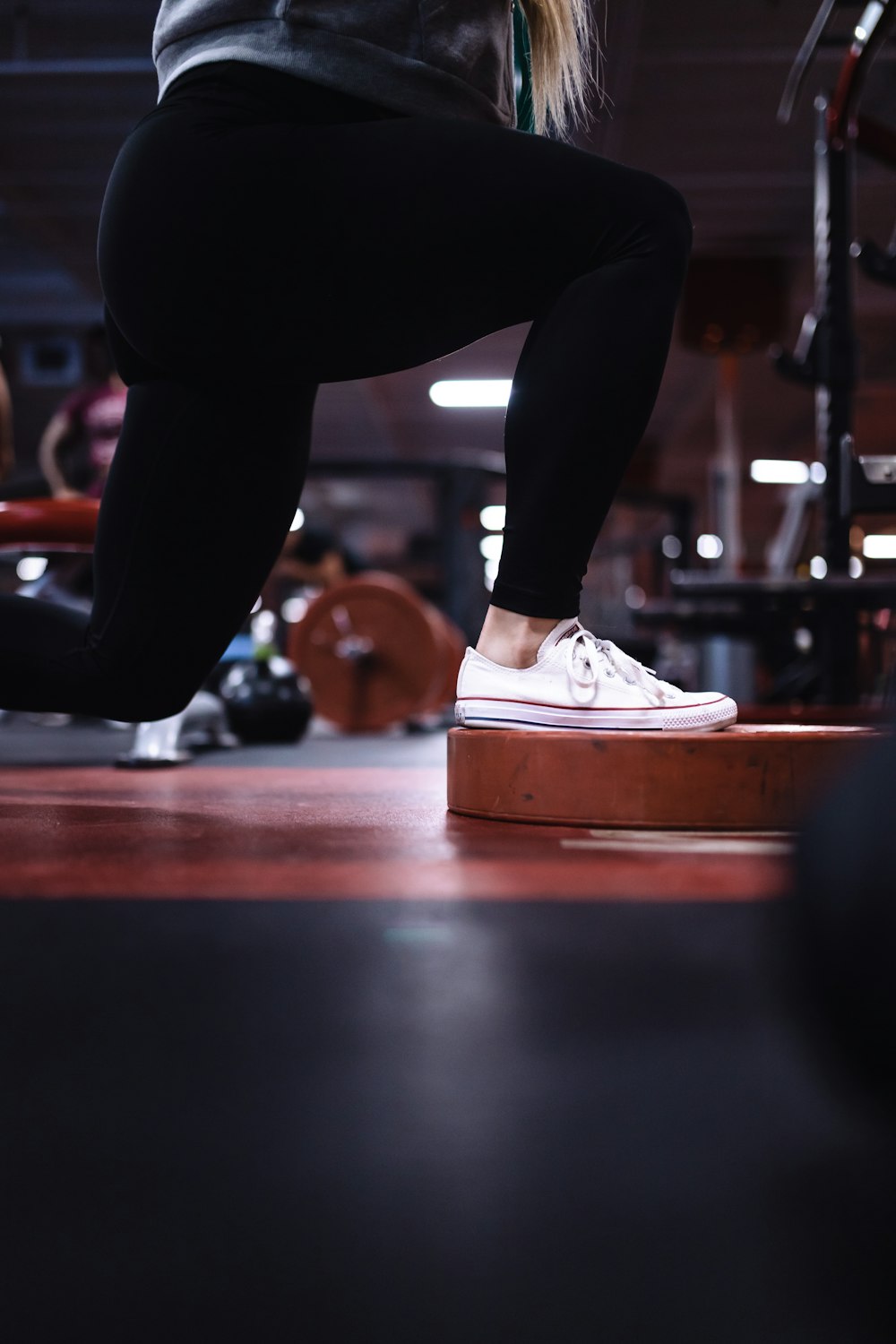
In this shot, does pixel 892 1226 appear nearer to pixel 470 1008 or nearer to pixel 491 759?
pixel 470 1008

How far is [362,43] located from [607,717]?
0.63 m

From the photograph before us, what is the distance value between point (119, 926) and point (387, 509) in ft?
50.2

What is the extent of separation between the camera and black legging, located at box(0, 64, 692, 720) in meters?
0.88

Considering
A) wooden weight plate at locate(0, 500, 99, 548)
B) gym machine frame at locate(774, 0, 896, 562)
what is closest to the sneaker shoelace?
wooden weight plate at locate(0, 500, 99, 548)

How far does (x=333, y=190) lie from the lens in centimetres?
88

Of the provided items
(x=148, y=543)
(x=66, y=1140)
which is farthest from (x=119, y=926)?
(x=148, y=543)

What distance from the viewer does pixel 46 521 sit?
1.93 m

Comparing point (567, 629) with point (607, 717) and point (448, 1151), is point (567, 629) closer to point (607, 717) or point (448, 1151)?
point (607, 717)

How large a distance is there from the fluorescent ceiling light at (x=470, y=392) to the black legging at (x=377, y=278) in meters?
8.92

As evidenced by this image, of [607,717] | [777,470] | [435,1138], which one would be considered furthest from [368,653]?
[777,470]

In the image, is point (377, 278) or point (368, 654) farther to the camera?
point (368, 654)

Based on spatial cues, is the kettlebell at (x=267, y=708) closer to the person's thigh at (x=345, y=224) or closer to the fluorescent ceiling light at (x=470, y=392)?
the person's thigh at (x=345, y=224)

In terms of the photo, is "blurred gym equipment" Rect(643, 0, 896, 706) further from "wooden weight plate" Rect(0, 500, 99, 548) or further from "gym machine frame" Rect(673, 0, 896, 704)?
"wooden weight plate" Rect(0, 500, 99, 548)

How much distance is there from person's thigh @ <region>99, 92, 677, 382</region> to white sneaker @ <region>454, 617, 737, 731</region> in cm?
32
